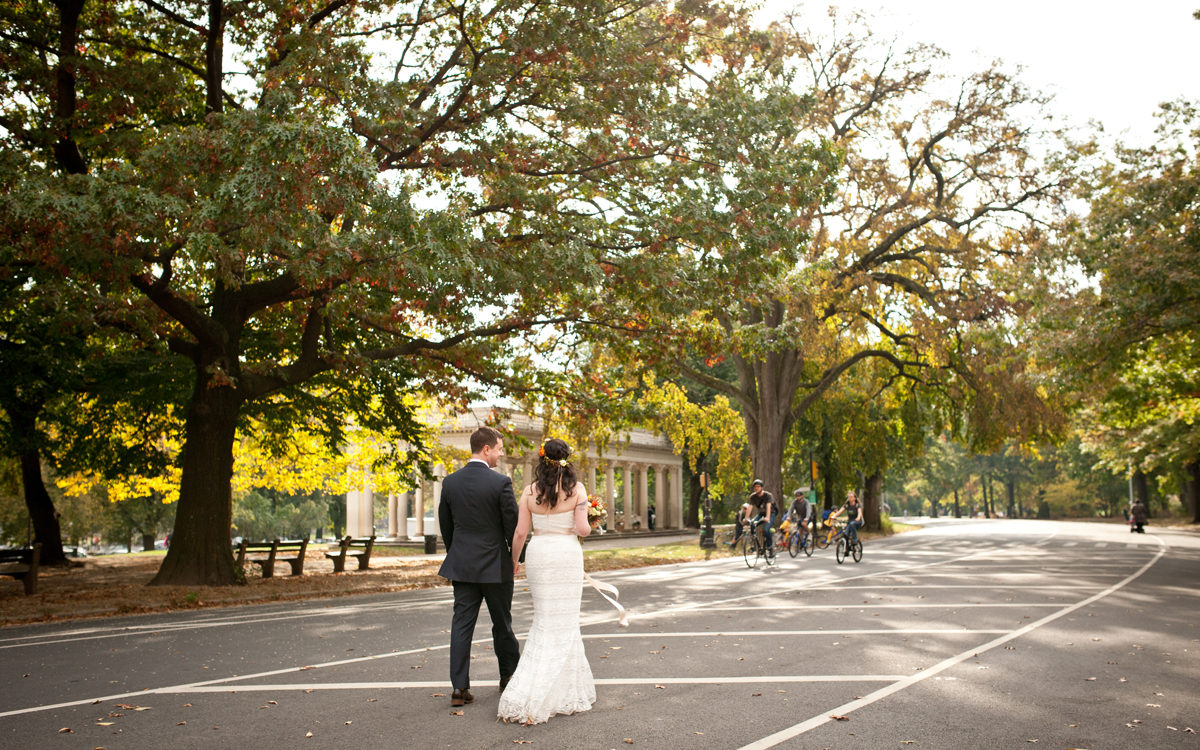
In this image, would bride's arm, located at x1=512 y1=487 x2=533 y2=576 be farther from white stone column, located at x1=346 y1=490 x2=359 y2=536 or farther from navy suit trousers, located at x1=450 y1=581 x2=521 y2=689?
white stone column, located at x1=346 y1=490 x2=359 y2=536

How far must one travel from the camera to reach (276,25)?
1630 centimetres

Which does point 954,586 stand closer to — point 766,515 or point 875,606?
point 875,606

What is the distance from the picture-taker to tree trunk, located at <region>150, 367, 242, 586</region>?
18.5 meters

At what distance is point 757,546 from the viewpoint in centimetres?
2319

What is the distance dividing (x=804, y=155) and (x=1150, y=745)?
1576 centimetres

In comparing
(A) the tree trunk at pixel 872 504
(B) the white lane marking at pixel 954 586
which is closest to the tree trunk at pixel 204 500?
(B) the white lane marking at pixel 954 586

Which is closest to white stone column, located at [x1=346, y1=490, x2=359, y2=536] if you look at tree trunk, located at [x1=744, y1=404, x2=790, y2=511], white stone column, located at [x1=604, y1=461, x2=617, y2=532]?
white stone column, located at [x1=604, y1=461, x2=617, y2=532]

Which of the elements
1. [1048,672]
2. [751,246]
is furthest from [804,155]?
[1048,672]

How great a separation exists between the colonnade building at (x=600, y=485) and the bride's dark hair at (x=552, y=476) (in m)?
34.5

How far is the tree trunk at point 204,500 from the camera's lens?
18547 millimetres

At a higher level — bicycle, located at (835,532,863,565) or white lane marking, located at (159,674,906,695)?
white lane marking, located at (159,674,906,695)

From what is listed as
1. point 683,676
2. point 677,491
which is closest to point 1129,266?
point 683,676

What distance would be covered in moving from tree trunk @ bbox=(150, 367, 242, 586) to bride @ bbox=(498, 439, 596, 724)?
1335 centimetres

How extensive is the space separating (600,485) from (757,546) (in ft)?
147
